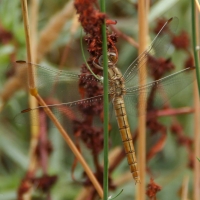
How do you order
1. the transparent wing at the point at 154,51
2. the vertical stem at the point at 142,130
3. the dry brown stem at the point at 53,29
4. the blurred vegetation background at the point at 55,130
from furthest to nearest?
the blurred vegetation background at the point at 55,130 < the dry brown stem at the point at 53,29 < the transparent wing at the point at 154,51 < the vertical stem at the point at 142,130

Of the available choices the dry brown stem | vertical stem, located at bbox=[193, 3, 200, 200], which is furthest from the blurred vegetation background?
vertical stem, located at bbox=[193, 3, 200, 200]

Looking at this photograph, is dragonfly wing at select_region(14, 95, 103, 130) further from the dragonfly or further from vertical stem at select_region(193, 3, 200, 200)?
vertical stem at select_region(193, 3, 200, 200)

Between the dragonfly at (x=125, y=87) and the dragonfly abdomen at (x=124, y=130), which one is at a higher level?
the dragonfly at (x=125, y=87)

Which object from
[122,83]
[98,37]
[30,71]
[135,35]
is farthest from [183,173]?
[98,37]

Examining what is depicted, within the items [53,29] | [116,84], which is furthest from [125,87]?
[53,29]

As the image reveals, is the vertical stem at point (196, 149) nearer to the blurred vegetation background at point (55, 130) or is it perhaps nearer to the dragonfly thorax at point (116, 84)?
the dragonfly thorax at point (116, 84)

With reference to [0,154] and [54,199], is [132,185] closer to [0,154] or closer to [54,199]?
[54,199]

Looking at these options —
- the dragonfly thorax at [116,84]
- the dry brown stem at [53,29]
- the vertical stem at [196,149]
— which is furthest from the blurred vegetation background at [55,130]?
the dragonfly thorax at [116,84]
